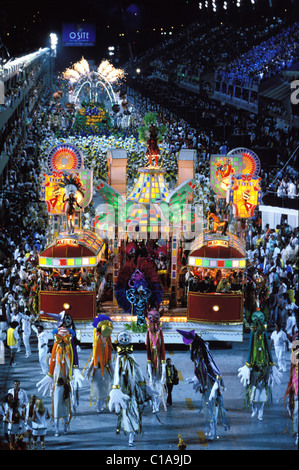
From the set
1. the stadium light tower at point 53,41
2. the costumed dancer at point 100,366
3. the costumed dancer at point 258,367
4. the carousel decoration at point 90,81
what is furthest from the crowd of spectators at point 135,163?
the costumed dancer at point 258,367

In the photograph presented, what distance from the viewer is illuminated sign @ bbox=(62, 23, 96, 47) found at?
1040 inches

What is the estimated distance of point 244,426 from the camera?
10.8m

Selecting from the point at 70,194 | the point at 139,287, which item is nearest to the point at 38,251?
the point at 70,194

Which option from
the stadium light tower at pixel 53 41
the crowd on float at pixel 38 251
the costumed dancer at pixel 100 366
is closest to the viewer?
the costumed dancer at pixel 100 366

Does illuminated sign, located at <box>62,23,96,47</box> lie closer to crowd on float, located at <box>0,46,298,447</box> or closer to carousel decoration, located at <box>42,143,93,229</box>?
crowd on float, located at <box>0,46,298,447</box>

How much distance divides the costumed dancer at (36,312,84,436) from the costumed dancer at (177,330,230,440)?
5.40 feet

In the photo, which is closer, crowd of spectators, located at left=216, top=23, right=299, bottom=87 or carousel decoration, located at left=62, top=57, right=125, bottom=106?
crowd of spectators, located at left=216, top=23, right=299, bottom=87

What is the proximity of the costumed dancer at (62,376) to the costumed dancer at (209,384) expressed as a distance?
5.40 ft

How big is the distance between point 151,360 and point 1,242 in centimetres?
916

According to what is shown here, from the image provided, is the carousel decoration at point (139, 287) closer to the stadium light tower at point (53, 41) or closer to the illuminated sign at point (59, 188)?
the illuminated sign at point (59, 188)

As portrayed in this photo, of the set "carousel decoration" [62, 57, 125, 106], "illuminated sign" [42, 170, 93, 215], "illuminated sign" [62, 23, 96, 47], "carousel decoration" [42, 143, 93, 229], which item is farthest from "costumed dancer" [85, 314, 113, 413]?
"carousel decoration" [62, 57, 125, 106]

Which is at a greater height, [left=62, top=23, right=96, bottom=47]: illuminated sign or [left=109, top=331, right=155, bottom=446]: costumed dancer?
[left=62, top=23, right=96, bottom=47]: illuminated sign

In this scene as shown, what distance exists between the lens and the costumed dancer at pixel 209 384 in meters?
10.3

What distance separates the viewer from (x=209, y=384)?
34.7 feet
